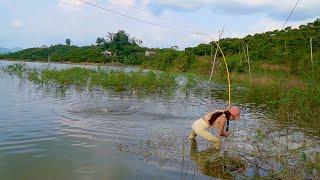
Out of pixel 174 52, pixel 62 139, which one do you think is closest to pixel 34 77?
pixel 62 139

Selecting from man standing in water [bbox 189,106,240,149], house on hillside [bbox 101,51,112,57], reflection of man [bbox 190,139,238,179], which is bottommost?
reflection of man [bbox 190,139,238,179]

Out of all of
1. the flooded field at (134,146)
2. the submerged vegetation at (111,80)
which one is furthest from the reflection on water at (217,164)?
the submerged vegetation at (111,80)

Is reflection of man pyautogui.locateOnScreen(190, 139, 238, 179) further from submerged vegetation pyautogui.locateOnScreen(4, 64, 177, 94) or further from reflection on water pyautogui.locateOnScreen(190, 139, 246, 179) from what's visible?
submerged vegetation pyautogui.locateOnScreen(4, 64, 177, 94)

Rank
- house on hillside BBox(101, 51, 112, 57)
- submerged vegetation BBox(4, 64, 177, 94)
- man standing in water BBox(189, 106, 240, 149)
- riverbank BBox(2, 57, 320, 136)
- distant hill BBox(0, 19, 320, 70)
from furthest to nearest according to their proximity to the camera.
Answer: house on hillside BBox(101, 51, 112, 57), distant hill BBox(0, 19, 320, 70), submerged vegetation BBox(4, 64, 177, 94), riverbank BBox(2, 57, 320, 136), man standing in water BBox(189, 106, 240, 149)

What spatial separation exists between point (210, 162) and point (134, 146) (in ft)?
6.47

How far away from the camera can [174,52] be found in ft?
191

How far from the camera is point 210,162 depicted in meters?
8.12

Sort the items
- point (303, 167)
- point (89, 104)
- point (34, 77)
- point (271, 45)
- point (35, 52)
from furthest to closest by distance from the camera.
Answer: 1. point (35, 52)
2. point (271, 45)
3. point (34, 77)
4. point (89, 104)
5. point (303, 167)

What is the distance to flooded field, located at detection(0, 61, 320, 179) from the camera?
24.2 feet

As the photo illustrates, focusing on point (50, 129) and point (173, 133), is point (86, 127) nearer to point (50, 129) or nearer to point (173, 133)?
point (50, 129)

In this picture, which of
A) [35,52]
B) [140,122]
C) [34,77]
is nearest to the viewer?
[140,122]

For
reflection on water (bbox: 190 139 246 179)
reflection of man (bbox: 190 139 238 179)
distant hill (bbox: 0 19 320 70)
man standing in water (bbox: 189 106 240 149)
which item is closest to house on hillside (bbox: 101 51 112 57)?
distant hill (bbox: 0 19 320 70)

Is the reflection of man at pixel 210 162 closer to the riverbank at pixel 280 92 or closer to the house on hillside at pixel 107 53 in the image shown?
the riverbank at pixel 280 92

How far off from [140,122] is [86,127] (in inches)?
71.2
